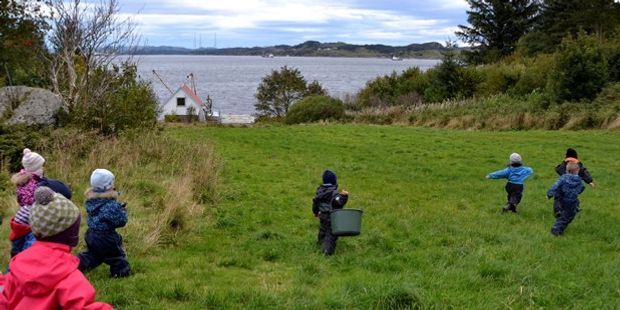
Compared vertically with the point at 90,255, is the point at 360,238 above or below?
below

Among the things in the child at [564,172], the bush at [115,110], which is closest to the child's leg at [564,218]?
the child at [564,172]

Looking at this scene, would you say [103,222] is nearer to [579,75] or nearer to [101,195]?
[101,195]

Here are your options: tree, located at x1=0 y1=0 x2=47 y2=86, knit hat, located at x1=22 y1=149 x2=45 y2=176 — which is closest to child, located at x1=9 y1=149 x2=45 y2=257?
knit hat, located at x1=22 y1=149 x2=45 y2=176

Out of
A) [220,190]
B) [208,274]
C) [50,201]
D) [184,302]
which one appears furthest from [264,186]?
[50,201]

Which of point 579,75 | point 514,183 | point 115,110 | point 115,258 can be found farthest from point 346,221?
point 579,75

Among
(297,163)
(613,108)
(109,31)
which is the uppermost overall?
(109,31)

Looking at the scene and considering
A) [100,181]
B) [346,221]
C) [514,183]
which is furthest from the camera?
[514,183]

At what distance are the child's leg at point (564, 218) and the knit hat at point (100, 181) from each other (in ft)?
21.9

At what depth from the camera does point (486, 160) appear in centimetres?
1744

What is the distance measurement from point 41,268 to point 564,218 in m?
7.86

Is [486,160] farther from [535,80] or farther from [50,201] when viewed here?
[535,80]

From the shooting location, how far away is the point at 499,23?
57031 millimetres

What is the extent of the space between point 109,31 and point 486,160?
498 inches

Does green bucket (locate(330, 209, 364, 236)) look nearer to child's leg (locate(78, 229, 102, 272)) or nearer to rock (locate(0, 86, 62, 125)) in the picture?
child's leg (locate(78, 229, 102, 272))
